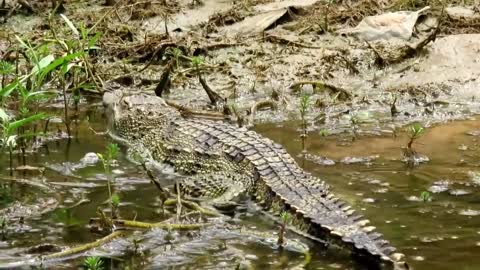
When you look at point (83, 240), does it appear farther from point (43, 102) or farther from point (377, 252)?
point (43, 102)

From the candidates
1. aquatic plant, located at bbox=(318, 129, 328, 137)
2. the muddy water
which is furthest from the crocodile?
aquatic plant, located at bbox=(318, 129, 328, 137)

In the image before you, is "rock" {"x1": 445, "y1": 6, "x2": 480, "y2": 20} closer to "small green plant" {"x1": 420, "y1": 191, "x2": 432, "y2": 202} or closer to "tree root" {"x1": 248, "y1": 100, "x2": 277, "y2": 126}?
"tree root" {"x1": 248, "y1": 100, "x2": 277, "y2": 126}

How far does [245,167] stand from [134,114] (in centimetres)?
176

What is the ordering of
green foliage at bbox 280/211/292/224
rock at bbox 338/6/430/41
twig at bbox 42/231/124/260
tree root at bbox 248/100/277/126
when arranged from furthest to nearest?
rock at bbox 338/6/430/41, tree root at bbox 248/100/277/126, green foliage at bbox 280/211/292/224, twig at bbox 42/231/124/260

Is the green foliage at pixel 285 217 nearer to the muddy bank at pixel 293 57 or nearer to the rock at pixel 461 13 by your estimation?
the muddy bank at pixel 293 57

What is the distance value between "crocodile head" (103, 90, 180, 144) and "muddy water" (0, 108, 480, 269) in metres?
0.30

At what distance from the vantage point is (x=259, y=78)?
28.3ft

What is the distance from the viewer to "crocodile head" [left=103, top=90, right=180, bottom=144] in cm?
684

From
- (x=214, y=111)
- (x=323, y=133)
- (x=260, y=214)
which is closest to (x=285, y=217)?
(x=260, y=214)

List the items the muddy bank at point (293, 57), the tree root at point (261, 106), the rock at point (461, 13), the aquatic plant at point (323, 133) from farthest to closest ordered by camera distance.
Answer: the rock at point (461, 13)
the muddy bank at point (293, 57)
the tree root at point (261, 106)
the aquatic plant at point (323, 133)

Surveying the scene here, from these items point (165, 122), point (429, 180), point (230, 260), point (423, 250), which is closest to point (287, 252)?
point (230, 260)

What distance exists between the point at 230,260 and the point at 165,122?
8.90 feet

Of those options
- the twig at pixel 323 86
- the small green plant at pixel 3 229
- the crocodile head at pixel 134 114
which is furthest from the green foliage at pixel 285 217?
the twig at pixel 323 86

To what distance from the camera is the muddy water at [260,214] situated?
13.8 ft
